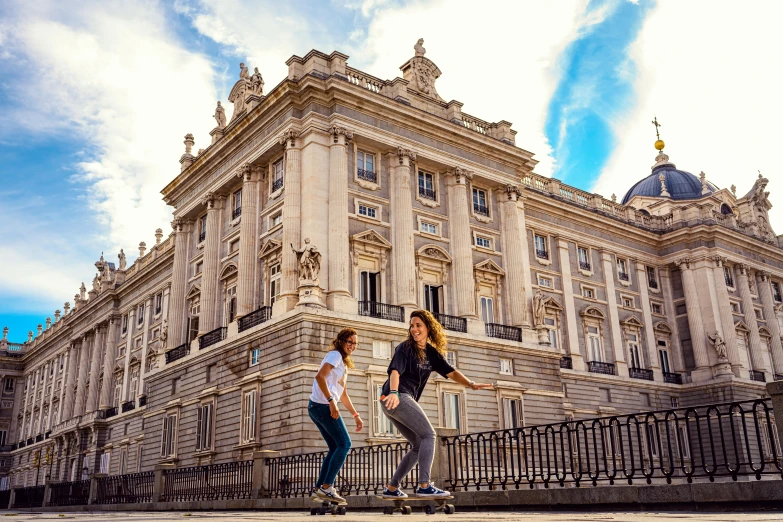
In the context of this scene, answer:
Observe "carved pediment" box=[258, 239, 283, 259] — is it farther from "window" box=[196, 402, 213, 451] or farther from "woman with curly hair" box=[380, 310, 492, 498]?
"woman with curly hair" box=[380, 310, 492, 498]

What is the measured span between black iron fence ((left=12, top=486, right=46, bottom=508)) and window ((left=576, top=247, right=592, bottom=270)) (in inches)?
1212

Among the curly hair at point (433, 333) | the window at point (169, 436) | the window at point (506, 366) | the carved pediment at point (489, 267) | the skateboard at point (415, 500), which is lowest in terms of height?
the skateboard at point (415, 500)

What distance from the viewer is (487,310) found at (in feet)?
108

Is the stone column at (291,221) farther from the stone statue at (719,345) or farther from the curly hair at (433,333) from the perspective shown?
the stone statue at (719,345)

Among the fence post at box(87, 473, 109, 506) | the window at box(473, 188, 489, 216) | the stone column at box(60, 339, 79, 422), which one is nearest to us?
the fence post at box(87, 473, 109, 506)

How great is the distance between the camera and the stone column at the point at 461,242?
31000mm

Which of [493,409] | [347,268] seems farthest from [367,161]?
[493,409]

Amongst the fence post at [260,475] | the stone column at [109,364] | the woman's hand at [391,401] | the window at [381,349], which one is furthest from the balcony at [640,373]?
the woman's hand at [391,401]

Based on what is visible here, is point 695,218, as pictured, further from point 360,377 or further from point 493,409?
point 360,377

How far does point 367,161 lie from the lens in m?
31.1

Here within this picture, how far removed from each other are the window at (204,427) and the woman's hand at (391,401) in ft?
76.1

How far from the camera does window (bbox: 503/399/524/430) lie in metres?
30.1

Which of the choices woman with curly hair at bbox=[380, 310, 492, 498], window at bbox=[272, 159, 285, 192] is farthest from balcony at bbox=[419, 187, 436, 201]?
woman with curly hair at bbox=[380, 310, 492, 498]

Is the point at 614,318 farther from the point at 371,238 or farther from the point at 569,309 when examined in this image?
the point at 371,238
